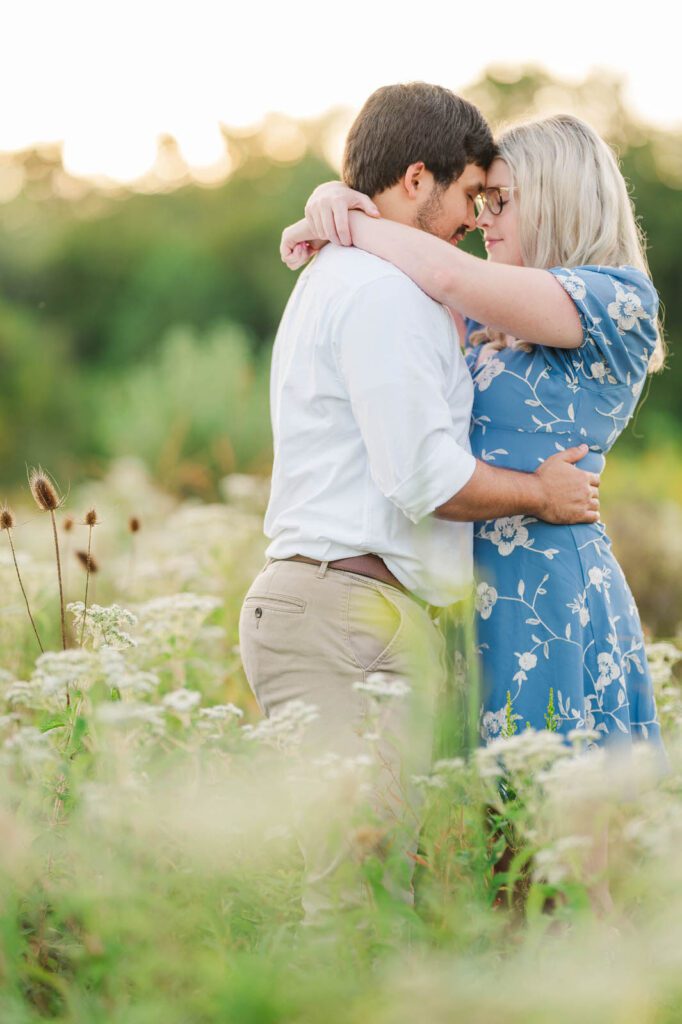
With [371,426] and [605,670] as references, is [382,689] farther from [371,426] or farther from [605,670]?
[605,670]

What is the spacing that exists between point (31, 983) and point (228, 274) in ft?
84.3

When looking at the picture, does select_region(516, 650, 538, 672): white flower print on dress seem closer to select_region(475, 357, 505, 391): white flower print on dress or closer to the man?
the man

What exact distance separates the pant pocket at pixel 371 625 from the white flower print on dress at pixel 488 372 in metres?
0.72

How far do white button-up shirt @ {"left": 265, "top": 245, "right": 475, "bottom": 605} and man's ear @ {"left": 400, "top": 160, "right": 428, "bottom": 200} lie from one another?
0.86ft

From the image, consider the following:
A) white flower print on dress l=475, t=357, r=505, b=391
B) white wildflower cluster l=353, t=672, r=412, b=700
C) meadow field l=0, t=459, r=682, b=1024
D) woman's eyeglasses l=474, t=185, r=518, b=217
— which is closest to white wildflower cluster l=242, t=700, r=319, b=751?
meadow field l=0, t=459, r=682, b=1024

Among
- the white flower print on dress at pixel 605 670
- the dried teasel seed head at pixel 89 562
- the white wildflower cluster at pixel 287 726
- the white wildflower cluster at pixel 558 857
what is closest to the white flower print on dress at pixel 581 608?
the white flower print on dress at pixel 605 670

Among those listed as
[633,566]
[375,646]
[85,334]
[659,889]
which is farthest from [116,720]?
[85,334]

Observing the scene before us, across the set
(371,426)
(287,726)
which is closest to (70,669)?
(287,726)

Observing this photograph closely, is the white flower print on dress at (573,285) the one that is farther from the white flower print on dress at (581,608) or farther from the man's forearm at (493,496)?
the white flower print on dress at (581,608)

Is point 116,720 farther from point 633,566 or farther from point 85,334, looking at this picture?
point 85,334

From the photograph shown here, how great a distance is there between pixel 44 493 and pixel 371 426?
0.95 metres

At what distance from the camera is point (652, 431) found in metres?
19.0

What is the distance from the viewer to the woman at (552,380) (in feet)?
10.2

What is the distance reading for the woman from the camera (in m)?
3.11
